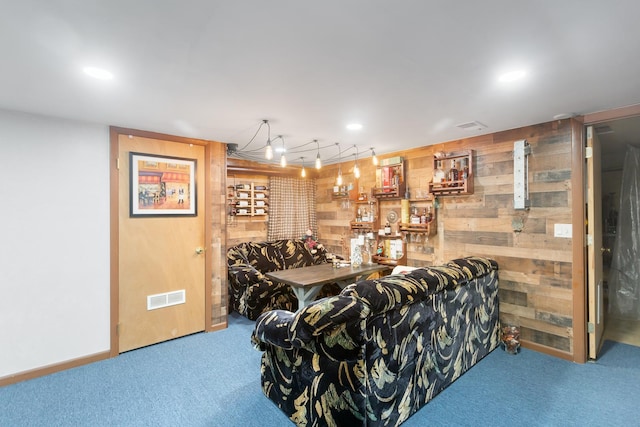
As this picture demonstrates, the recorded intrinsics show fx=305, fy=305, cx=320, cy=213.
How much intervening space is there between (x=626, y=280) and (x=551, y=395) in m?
2.80

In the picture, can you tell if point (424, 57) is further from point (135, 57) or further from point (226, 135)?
point (226, 135)

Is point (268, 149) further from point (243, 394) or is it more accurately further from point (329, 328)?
point (243, 394)

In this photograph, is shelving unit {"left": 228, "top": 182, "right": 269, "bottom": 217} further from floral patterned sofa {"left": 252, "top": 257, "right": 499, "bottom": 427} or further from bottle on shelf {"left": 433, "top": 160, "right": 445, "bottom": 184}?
floral patterned sofa {"left": 252, "top": 257, "right": 499, "bottom": 427}

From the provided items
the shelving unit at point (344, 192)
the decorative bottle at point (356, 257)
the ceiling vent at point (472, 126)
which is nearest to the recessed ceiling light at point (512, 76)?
the ceiling vent at point (472, 126)

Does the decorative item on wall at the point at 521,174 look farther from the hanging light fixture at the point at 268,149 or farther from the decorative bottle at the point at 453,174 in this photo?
the hanging light fixture at the point at 268,149

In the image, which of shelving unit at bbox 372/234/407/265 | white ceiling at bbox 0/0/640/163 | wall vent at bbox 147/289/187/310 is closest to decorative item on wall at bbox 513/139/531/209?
white ceiling at bbox 0/0/640/163

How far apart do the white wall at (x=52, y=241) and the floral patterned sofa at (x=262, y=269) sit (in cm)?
152

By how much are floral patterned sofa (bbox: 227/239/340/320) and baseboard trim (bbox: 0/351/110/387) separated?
1550 millimetres

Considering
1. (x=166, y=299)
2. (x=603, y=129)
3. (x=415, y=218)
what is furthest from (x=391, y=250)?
(x=166, y=299)

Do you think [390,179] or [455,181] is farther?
[390,179]

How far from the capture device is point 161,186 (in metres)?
3.39

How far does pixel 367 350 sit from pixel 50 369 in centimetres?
292

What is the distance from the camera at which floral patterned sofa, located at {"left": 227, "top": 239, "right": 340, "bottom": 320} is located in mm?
3973

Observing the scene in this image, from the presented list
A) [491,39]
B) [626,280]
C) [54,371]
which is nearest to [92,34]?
[491,39]
